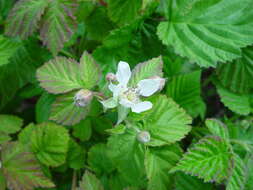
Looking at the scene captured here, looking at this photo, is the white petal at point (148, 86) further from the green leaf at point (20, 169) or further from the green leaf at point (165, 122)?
the green leaf at point (20, 169)

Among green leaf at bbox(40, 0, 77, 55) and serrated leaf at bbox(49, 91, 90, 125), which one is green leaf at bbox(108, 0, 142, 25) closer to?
green leaf at bbox(40, 0, 77, 55)

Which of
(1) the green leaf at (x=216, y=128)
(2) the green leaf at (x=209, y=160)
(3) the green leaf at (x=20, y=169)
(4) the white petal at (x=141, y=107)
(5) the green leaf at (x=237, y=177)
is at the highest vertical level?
(4) the white petal at (x=141, y=107)

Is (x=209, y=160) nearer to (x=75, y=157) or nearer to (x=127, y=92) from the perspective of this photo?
(x=127, y=92)

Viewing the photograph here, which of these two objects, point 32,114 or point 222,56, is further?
point 32,114

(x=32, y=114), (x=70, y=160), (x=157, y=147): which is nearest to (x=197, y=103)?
(x=157, y=147)

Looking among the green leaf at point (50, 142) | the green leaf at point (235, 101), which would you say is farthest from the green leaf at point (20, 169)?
the green leaf at point (235, 101)

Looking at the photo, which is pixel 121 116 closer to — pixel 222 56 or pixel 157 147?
pixel 157 147
